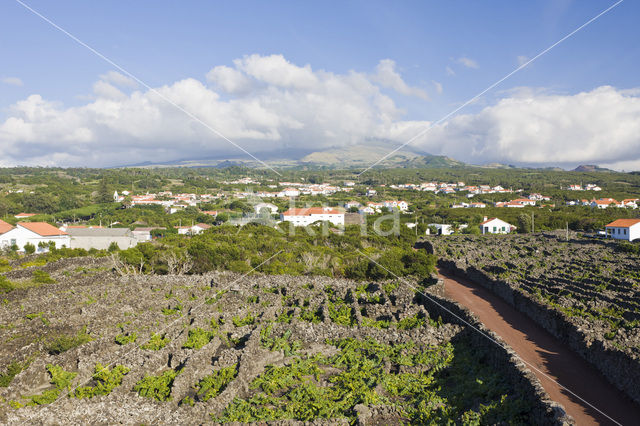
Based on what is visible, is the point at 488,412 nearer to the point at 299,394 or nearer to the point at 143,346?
the point at 299,394

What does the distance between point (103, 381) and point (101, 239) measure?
40.9 m

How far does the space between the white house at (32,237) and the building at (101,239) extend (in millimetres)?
1312

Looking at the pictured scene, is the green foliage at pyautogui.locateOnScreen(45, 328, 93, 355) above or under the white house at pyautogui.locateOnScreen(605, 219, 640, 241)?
above

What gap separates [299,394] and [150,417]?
4.05 metres

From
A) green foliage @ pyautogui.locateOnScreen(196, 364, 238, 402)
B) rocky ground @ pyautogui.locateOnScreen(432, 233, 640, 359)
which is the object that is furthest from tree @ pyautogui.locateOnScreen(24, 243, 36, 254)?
rocky ground @ pyautogui.locateOnScreen(432, 233, 640, 359)

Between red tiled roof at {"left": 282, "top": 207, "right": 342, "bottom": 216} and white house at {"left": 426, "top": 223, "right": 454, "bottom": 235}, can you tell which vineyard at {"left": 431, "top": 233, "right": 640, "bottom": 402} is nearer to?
white house at {"left": 426, "top": 223, "right": 454, "bottom": 235}

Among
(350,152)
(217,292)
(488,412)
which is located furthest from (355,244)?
(350,152)

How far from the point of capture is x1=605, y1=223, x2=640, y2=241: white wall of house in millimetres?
50344

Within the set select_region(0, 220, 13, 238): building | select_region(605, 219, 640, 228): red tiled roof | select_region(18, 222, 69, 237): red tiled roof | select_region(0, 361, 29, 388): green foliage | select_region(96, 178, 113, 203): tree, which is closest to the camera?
select_region(0, 361, 29, 388): green foliage

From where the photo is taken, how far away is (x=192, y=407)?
11.2 metres

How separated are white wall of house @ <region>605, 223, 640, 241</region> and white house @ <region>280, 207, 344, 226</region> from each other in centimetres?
3624

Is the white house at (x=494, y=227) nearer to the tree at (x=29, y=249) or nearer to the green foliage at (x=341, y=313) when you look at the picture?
the green foliage at (x=341, y=313)

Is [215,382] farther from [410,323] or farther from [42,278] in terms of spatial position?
[42,278]

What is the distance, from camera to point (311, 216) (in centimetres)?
6888
